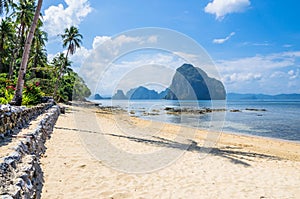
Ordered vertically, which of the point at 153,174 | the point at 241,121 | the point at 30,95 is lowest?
the point at 241,121

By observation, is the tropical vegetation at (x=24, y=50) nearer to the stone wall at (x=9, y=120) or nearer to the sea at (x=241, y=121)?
the stone wall at (x=9, y=120)

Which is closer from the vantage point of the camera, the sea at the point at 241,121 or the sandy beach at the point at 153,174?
the sandy beach at the point at 153,174

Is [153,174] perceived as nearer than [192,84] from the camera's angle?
Yes

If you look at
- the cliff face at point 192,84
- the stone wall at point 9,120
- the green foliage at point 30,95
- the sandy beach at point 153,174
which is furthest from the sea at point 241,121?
the stone wall at point 9,120

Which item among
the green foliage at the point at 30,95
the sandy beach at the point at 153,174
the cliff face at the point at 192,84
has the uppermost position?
the cliff face at the point at 192,84

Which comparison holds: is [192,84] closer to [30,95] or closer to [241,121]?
[241,121]

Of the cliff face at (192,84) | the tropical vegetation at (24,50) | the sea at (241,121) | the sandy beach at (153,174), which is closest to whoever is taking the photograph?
the sandy beach at (153,174)

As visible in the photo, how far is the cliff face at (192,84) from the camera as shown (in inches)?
3730

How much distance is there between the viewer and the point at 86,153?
825cm

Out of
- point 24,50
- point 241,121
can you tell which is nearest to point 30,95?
point 24,50

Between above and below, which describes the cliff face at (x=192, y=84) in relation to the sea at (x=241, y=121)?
above

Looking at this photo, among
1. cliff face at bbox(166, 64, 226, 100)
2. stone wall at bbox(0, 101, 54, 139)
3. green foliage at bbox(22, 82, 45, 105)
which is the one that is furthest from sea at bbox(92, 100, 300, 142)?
stone wall at bbox(0, 101, 54, 139)

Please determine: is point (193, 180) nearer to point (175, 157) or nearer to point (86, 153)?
point (175, 157)

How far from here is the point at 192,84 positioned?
12262 cm
